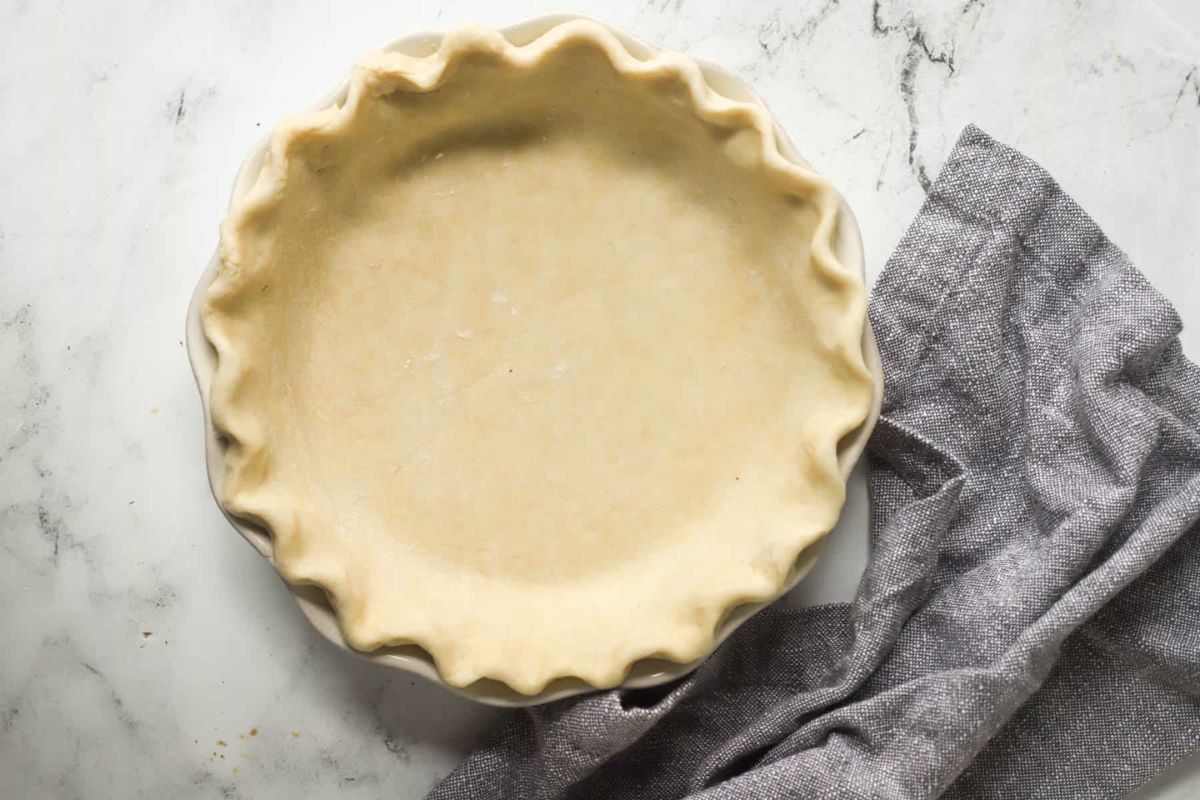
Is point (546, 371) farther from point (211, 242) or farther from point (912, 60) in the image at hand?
point (912, 60)

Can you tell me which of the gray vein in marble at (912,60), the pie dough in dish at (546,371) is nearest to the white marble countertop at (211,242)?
the gray vein in marble at (912,60)

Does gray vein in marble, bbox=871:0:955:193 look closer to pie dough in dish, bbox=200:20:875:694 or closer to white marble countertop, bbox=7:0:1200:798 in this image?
white marble countertop, bbox=7:0:1200:798

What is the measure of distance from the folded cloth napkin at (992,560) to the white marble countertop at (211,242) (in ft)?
0.26

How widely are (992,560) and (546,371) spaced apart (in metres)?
0.49

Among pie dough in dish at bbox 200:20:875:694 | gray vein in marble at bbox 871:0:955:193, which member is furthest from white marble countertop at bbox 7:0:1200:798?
pie dough in dish at bbox 200:20:875:694

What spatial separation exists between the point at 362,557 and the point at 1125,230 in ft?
2.87

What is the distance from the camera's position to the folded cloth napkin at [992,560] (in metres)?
1.12

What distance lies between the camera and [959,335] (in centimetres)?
116

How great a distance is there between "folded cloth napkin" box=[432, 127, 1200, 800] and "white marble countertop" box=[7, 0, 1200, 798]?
3.1 inches

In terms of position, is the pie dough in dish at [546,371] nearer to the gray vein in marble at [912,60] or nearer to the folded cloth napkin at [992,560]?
the folded cloth napkin at [992,560]

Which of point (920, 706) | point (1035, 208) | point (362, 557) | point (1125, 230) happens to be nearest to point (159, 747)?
point (362, 557)

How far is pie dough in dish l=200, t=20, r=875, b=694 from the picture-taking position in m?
1.09

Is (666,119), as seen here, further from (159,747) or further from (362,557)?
(159,747)

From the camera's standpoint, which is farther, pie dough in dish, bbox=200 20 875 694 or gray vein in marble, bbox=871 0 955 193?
gray vein in marble, bbox=871 0 955 193
